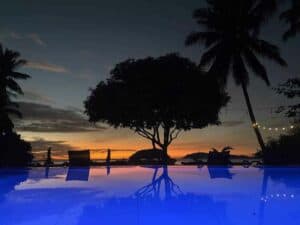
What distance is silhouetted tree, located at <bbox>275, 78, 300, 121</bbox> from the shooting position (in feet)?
89.9

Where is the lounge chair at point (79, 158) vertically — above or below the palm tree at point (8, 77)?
below

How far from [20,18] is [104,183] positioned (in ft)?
38.9

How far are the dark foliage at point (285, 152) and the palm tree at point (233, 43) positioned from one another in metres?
→ 1.68

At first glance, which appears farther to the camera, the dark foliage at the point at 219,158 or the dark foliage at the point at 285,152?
the dark foliage at the point at 219,158

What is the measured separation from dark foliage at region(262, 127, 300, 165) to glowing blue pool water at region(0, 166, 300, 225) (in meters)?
7.99

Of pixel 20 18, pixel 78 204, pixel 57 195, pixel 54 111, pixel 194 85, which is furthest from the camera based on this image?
pixel 54 111

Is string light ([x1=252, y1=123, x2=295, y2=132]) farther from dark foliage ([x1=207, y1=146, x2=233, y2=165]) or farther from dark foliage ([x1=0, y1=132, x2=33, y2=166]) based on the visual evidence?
dark foliage ([x1=0, y1=132, x2=33, y2=166])

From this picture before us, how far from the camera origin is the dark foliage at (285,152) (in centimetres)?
2395

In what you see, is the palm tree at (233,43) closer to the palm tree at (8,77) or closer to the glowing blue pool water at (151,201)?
the palm tree at (8,77)

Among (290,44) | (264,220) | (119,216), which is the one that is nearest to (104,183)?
(119,216)

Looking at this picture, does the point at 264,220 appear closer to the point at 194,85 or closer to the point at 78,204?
the point at 78,204

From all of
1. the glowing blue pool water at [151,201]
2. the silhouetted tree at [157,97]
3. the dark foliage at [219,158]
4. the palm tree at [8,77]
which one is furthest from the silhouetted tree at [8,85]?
the glowing blue pool water at [151,201]

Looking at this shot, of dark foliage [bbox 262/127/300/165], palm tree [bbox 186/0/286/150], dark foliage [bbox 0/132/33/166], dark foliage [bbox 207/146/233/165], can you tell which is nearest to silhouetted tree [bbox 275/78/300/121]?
palm tree [bbox 186/0/286/150]

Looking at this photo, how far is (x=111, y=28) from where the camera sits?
2531 centimetres
